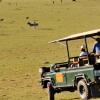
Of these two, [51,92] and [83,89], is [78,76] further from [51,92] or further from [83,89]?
[51,92]

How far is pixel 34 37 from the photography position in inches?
1884

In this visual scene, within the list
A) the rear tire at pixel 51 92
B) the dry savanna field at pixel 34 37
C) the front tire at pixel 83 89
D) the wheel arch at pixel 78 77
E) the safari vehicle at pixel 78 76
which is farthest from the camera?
the dry savanna field at pixel 34 37

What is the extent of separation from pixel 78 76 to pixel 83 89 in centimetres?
43

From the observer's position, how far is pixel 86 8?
250ft

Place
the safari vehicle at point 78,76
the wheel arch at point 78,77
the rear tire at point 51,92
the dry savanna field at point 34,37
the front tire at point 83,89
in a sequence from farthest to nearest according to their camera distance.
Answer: the dry savanna field at point 34,37 < the rear tire at point 51,92 < the wheel arch at point 78,77 < the front tire at point 83,89 < the safari vehicle at point 78,76

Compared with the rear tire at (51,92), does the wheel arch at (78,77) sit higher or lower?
higher

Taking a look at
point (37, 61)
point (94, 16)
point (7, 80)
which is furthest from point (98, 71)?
point (94, 16)

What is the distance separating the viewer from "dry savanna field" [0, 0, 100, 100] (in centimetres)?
2275

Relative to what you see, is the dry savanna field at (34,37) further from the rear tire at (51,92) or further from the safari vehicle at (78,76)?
the rear tire at (51,92)

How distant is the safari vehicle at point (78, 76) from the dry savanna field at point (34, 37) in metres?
0.81

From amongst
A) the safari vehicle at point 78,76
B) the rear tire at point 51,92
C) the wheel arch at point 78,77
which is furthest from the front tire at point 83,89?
the rear tire at point 51,92

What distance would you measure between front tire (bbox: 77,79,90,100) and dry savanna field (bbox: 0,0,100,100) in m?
1.44

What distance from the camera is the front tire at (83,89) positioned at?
1622 cm

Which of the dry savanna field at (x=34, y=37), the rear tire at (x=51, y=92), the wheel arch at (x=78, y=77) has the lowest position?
the rear tire at (x=51, y=92)
